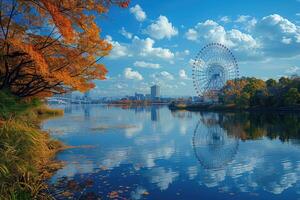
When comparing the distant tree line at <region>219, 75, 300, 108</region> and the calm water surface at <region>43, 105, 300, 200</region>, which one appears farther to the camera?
the distant tree line at <region>219, 75, 300, 108</region>

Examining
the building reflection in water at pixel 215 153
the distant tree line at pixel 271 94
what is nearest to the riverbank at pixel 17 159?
the building reflection in water at pixel 215 153

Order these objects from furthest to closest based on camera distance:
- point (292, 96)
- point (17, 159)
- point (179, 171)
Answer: point (292, 96)
point (179, 171)
point (17, 159)

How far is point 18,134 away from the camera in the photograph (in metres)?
10.2

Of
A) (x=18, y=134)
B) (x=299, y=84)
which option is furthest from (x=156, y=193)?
(x=299, y=84)

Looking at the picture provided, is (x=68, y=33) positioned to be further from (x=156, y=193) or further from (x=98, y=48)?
(x=156, y=193)

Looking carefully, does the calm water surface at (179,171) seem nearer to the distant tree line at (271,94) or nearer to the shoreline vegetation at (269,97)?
the distant tree line at (271,94)

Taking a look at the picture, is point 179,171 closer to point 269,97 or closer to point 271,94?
point 269,97

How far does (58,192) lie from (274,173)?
29.5 ft

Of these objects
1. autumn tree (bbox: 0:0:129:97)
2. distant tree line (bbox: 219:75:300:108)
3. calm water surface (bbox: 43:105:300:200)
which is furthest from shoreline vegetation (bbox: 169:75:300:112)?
autumn tree (bbox: 0:0:129:97)

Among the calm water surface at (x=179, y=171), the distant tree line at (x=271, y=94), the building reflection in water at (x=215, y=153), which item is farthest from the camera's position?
the distant tree line at (x=271, y=94)

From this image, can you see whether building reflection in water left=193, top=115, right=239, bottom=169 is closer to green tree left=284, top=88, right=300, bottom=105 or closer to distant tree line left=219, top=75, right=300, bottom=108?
green tree left=284, top=88, right=300, bottom=105

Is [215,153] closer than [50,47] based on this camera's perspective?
No

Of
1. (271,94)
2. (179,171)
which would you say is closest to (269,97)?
(271,94)

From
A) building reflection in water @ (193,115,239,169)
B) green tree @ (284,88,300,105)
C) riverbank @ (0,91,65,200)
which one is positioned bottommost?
building reflection in water @ (193,115,239,169)
